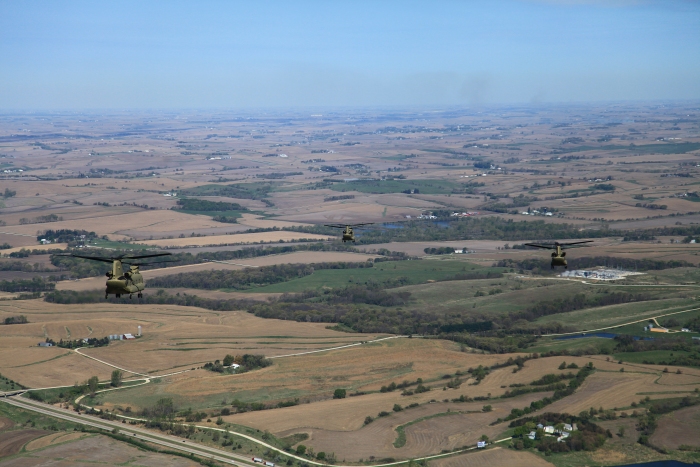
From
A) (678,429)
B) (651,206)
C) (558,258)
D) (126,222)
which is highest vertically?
(558,258)

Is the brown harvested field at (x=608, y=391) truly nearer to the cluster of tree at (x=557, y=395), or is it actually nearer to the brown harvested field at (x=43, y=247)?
the cluster of tree at (x=557, y=395)

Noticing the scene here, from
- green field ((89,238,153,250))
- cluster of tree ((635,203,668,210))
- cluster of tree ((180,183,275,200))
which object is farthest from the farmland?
cluster of tree ((180,183,275,200))

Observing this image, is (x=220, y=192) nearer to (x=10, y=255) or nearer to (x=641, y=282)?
(x=10, y=255)

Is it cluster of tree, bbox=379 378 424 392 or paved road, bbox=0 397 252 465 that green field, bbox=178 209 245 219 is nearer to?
cluster of tree, bbox=379 378 424 392

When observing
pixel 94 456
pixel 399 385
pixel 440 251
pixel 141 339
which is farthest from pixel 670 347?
pixel 94 456

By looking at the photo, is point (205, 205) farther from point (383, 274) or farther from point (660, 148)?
point (660, 148)

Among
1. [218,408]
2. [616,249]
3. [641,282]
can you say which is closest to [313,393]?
[218,408]

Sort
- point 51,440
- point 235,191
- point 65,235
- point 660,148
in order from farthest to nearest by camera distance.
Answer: point 660,148
point 235,191
point 65,235
point 51,440
